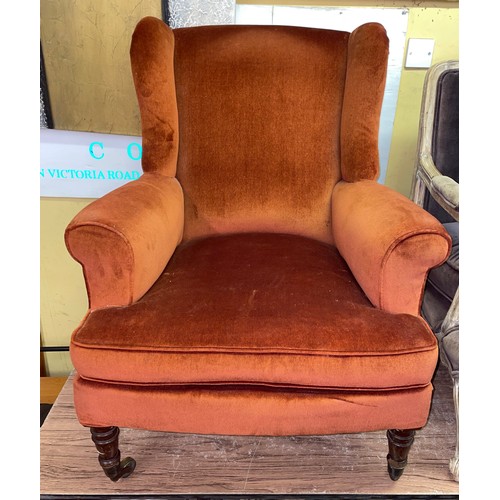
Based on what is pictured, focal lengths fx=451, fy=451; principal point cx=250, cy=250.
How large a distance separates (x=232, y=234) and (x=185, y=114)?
0.39 metres

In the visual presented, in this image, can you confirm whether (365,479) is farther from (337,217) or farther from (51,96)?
(51,96)

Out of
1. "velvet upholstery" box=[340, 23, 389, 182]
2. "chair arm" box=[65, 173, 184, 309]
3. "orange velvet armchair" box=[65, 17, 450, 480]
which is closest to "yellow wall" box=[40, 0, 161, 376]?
"orange velvet armchair" box=[65, 17, 450, 480]

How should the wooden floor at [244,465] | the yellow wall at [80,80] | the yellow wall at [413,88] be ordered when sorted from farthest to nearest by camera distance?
1. the yellow wall at [413,88]
2. the yellow wall at [80,80]
3. the wooden floor at [244,465]

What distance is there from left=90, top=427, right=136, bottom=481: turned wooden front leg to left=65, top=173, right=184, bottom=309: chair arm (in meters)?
0.30

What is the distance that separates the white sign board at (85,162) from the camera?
139 centimetres

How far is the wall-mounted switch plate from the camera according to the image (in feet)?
5.05

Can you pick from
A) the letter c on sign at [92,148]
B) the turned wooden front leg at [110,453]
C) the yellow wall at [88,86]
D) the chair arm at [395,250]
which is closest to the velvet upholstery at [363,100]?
the chair arm at [395,250]

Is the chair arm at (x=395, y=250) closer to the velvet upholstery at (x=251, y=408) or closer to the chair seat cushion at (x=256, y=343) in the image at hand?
the chair seat cushion at (x=256, y=343)

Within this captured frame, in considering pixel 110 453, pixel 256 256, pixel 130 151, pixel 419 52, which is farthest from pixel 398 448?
pixel 419 52

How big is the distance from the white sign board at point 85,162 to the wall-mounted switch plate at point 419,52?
3.18 feet

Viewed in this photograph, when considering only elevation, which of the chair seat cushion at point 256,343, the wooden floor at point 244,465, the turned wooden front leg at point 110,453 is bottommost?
the wooden floor at point 244,465

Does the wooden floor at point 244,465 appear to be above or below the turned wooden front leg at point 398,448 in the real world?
below

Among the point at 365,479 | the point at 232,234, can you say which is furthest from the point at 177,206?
the point at 365,479

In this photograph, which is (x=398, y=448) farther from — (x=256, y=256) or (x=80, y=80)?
(x=80, y=80)
